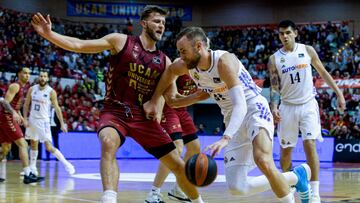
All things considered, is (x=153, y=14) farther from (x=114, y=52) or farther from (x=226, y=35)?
(x=226, y=35)

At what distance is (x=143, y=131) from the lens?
6.00 metres

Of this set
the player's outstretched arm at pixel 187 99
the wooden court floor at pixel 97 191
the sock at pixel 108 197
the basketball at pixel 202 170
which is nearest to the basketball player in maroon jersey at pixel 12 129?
the wooden court floor at pixel 97 191

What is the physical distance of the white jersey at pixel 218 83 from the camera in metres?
5.46

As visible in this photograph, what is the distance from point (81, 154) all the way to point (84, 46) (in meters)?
15.0

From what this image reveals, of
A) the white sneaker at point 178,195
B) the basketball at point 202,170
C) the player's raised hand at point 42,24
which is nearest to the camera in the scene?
the basketball at point 202,170

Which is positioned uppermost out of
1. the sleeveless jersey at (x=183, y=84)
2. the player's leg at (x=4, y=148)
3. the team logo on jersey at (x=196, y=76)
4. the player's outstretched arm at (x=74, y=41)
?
the player's outstretched arm at (x=74, y=41)

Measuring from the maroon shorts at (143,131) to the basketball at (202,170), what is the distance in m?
1.35

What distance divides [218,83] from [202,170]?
1193mm

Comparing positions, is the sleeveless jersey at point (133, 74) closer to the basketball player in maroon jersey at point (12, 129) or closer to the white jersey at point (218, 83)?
the white jersey at point (218, 83)

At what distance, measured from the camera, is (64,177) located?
39.1 feet

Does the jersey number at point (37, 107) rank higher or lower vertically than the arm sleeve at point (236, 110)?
lower

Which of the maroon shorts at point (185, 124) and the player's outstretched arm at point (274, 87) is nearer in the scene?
the player's outstretched arm at point (274, 87)

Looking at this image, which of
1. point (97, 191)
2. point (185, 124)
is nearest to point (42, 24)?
point (185, 124)

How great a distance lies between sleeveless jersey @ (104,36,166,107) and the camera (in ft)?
19.9
